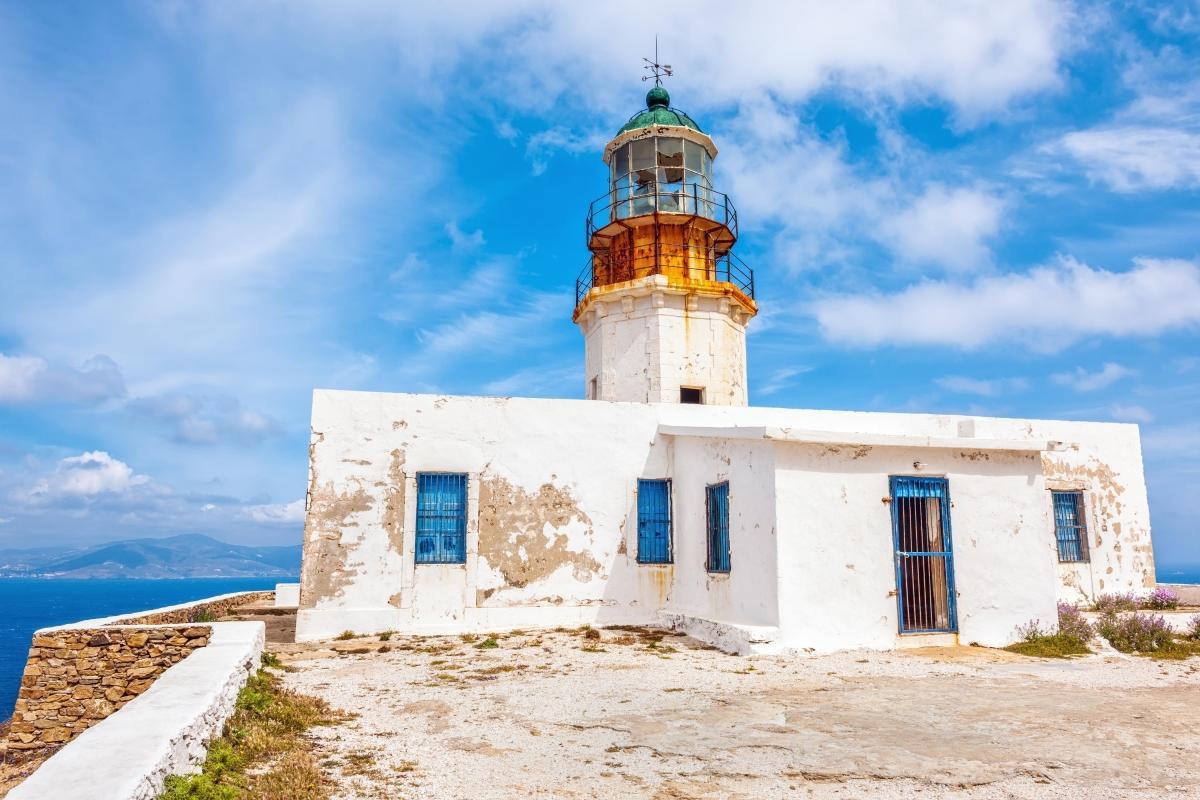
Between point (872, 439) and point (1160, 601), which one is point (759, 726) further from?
point (1160, 601)

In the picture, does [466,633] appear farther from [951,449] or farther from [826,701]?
[951,449]

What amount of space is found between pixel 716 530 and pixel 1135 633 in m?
5.51

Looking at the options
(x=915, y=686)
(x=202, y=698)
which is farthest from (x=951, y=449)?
(x=202, y=698)

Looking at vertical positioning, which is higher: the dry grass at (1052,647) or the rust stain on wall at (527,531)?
the rust stain on wall at (527,531)

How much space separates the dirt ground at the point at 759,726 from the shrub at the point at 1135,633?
30.0 inches

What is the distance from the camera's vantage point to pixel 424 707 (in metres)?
6.85

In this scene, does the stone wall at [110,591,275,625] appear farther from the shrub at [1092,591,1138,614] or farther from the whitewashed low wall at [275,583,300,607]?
the shrub at [1092,591,1138,614]

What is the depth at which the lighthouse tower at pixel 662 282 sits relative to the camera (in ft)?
52.3

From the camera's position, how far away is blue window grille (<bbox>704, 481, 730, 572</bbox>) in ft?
36.7

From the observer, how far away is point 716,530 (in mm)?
11586

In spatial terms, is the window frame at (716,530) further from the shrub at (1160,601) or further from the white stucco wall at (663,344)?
the shrub at (1160,601)

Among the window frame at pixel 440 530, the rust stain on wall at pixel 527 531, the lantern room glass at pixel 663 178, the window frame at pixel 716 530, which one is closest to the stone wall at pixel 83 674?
the window frame at pixel 440 530

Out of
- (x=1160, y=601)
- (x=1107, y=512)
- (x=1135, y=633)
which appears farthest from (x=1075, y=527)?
(x=1135, y=633)

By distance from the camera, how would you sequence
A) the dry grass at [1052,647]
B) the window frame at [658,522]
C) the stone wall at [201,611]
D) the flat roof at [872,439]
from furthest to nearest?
the window frame at [658,522] → the stone wall at [201,611] → the flat roof at [872,439] → the dry grass at [1052,647]
